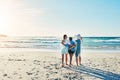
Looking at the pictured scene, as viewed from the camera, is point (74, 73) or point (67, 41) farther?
point (67, 41)

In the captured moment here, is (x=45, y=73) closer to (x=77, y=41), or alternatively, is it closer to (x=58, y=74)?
(x=58, y=74)

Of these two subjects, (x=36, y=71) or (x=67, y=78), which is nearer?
(x=67, y=78)

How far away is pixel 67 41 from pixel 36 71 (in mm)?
2758

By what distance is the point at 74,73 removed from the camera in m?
12.5

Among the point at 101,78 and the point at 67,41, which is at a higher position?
the point at 67,41

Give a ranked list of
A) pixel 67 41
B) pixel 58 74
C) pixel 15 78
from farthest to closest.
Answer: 1. pixel 67 41
2. pixel 58 74
3. pixel 15 78

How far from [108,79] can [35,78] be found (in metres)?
3.21

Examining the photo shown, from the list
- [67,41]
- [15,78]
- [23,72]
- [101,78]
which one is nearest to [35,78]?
[15,78]

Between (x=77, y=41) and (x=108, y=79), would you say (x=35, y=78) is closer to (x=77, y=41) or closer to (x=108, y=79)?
(x=108, y=79)

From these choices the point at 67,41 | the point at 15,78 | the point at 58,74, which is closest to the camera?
the point at 15,78

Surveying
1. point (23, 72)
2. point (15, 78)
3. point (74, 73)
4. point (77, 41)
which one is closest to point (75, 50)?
point (77, 41)

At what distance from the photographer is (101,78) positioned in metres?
11.6

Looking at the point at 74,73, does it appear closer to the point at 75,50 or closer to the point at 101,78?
the point at 101,78

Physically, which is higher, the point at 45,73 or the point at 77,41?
the point at 77,41
